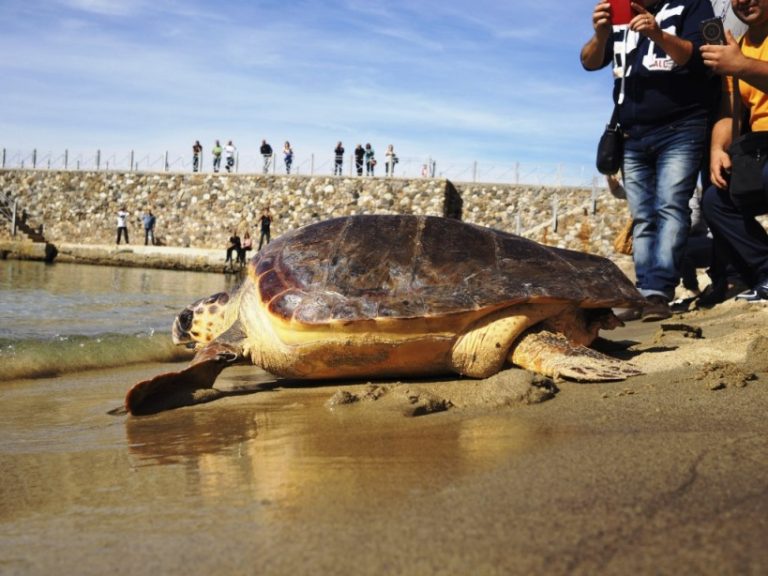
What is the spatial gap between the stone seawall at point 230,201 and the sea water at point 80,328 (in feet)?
69.3

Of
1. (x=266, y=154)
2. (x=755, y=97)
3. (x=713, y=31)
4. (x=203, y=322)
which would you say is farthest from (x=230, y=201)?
(x=713, y=31)

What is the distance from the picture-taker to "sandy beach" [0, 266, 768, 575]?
1310mm

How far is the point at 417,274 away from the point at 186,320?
6.35ft

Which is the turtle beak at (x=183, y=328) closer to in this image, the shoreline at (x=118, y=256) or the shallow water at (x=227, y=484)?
the shallow water at (x=227, y=484)

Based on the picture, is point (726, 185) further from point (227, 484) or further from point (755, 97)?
point (227, 484)

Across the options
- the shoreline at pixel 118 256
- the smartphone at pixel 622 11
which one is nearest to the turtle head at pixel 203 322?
the smartphone at pixel 622 11

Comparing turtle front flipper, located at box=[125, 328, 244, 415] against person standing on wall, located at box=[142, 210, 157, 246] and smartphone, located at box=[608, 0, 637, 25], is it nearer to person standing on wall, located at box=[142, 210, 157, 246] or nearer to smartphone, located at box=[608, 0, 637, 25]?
smartphone, located at box=[608, 0, 637, 25]

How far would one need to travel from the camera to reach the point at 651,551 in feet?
4.06

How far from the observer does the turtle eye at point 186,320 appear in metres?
4.69

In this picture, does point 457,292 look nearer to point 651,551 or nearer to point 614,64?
point 651,551

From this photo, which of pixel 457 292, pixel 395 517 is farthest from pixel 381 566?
pixel 457 292

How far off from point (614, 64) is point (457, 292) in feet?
9.16

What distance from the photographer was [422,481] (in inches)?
69.3

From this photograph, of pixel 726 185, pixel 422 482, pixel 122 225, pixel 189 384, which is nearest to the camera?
pixel 422 482
